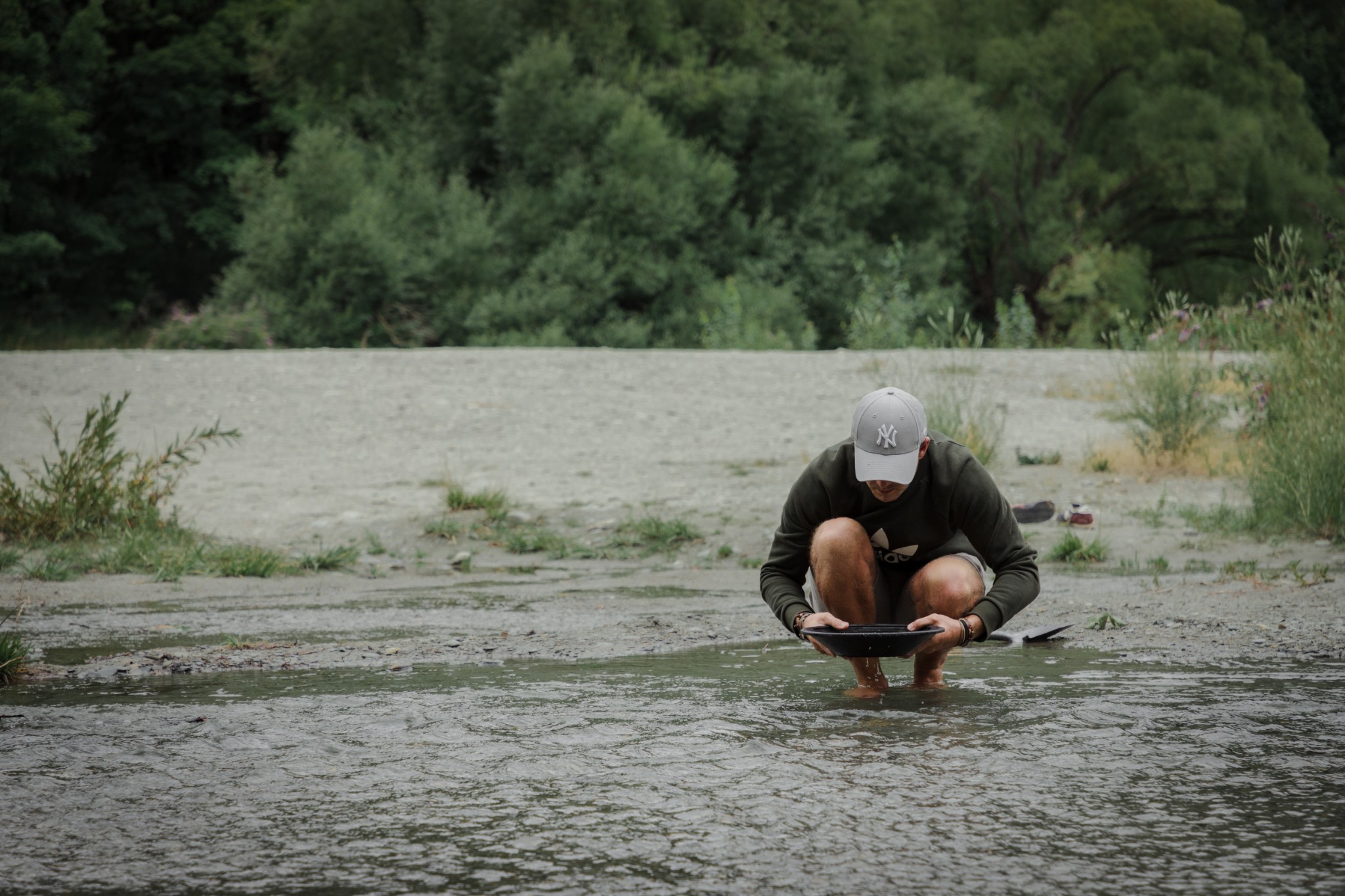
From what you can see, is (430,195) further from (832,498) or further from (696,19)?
(832,498)

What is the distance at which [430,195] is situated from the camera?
2736cm

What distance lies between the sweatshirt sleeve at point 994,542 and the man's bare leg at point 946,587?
60 millimetres

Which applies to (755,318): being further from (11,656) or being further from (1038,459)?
(11,656)

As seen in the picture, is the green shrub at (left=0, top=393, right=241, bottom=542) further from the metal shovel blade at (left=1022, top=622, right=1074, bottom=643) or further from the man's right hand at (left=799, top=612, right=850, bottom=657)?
the man's right hand at (left=799, top=612, right=850, bottom=657)

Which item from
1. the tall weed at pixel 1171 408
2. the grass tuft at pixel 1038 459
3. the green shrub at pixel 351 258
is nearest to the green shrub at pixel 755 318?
the green shrub at pixel 351 258

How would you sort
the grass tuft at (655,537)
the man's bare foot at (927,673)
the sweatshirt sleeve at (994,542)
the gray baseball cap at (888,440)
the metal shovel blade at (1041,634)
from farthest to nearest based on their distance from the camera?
the grass tuft at (655,537) → the metal shovel blade at (1041,634) → the man's bare foot at (927,673) → the sweatshirt sleeve at (994,542) → the gray baseball cap at (888,440)

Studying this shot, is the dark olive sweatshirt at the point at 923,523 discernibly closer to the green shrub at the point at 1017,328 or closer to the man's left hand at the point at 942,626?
the man's left hand at the point at 942,626

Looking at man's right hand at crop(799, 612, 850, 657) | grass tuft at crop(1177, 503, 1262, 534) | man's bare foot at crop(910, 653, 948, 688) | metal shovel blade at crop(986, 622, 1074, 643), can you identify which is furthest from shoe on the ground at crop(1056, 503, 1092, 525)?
man's right hand at crop(799, 612, 850, 657)

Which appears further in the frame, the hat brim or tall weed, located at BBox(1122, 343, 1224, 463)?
tall weed, located at BBox(1122, 343, 1224, 463)

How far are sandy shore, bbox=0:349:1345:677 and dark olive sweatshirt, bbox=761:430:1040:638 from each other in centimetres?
139

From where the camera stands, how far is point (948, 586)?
459 centimetres

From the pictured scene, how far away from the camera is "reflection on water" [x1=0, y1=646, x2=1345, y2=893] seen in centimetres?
309

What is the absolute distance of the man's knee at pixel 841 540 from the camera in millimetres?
4582

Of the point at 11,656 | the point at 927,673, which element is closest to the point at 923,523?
the point at 927,673
